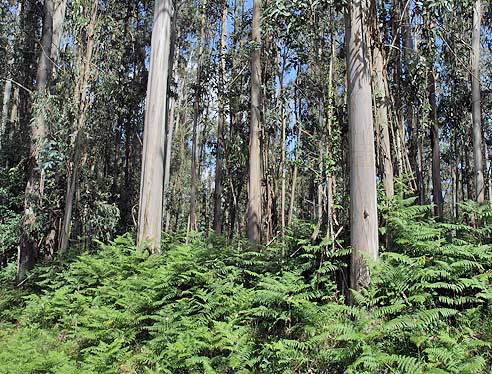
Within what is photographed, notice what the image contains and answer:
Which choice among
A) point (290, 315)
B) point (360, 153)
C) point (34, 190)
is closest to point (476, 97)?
point (360, 153)

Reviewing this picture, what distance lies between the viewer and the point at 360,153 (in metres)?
5.48

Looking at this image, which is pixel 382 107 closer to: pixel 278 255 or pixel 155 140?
pixel 278 255

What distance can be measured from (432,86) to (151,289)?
9.62 m

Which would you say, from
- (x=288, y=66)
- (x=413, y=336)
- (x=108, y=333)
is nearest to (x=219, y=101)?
(x=288, y=66)

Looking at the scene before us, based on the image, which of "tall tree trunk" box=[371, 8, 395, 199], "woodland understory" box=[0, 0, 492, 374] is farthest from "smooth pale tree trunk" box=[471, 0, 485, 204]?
"tall tree trunk" box=[371, 8, 395, 199]

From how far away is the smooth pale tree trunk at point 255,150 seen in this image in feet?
37.0

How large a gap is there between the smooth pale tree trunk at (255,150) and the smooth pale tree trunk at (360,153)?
5.56m

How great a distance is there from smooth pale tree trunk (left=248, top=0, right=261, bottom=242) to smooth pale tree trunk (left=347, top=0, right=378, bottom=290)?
556cm

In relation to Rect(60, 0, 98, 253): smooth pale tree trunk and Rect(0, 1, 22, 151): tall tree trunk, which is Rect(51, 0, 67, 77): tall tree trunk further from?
Rect(0, 1, 22, 151): tall tree trunk

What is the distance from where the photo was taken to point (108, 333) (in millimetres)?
6211

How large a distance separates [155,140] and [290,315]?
5.60m

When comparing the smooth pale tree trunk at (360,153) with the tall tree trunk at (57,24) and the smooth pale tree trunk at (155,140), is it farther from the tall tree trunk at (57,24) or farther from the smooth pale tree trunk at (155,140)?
the tall tree trunk at (57,24)

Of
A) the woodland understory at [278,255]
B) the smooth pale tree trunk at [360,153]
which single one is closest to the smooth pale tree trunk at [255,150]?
the woodland understory at [278,255]

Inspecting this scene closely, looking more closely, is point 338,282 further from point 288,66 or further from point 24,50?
point 24,50
